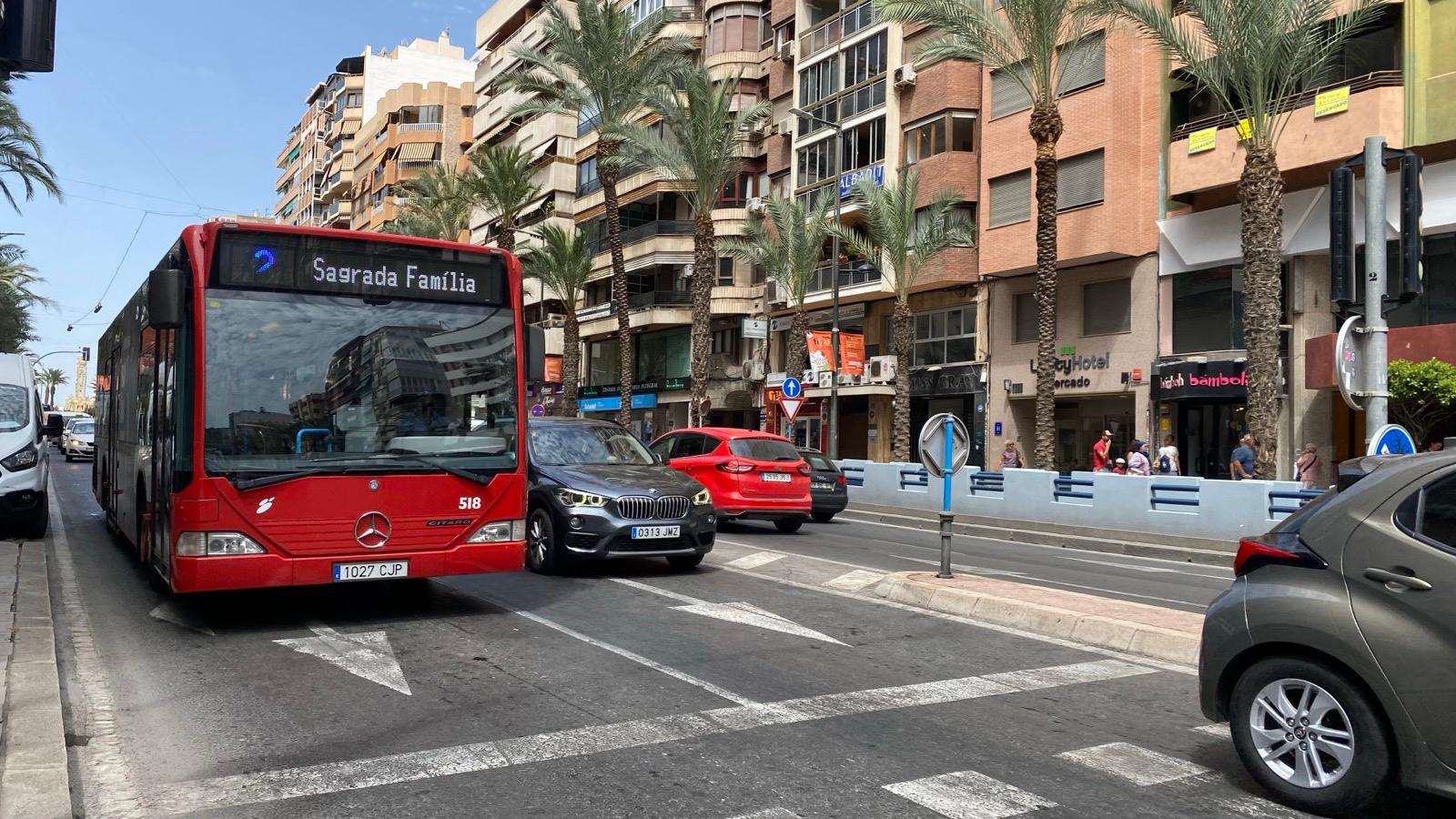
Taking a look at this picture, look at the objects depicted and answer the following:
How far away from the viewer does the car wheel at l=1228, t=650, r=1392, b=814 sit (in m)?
4.34

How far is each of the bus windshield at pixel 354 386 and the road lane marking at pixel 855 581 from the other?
3866 millimetres

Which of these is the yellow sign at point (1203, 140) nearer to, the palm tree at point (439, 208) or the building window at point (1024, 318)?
the building window at point (1024, 318)

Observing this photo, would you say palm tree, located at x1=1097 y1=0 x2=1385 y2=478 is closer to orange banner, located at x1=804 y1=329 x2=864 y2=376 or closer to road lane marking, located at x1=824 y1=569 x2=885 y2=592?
road lane marking, located at x1=824 y1=569 x2=885 y2=592

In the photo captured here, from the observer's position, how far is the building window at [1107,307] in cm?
2984

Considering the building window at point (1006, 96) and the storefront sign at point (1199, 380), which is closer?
the storefront sign at point (1199, 380)

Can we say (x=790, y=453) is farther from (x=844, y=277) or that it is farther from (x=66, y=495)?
(x=844, y=277)

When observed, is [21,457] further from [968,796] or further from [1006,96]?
[1006,96]

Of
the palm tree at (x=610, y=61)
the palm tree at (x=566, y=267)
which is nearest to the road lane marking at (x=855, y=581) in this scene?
the palm tree at (x=610, y=61)

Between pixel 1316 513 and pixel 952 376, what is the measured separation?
31.1 meters

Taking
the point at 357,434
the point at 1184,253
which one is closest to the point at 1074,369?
the point at 1184,253

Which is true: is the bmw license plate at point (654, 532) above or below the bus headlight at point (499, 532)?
below

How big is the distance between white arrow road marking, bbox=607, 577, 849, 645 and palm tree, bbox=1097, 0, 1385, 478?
13825 millimetres

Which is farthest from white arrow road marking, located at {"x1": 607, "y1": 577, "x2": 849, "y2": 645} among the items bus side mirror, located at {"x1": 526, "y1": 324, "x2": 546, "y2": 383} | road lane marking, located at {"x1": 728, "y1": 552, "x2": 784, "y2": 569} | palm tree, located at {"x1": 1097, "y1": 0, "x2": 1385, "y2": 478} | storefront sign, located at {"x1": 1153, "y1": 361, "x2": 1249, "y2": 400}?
storefront sign, located at {"x1": 1153, "y1": 361, "x2": 1249, "y2": 400}

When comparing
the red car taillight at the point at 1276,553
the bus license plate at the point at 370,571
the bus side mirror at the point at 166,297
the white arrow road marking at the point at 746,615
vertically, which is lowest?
the white arrow road marking at the point at 746,615
